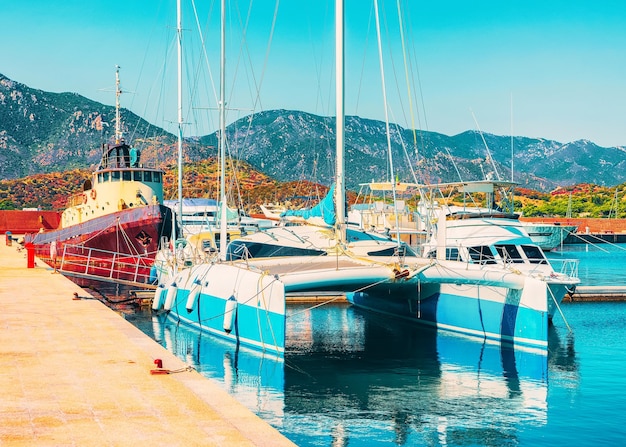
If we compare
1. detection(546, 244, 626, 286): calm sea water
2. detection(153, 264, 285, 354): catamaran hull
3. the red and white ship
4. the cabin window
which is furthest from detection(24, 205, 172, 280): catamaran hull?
detection(546, 244, 626, 286): calm sea water

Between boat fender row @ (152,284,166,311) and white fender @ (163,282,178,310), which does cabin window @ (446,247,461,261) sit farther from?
boat fender row @ (152,284,166,311)

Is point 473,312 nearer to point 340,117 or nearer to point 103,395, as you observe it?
point 340,117

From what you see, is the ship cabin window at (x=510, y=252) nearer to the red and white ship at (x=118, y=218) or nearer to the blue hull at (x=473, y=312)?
the blue hull at (x=473, y=312)

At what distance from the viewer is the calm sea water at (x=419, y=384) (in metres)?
13.8

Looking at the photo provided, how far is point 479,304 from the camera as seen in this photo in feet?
73.8

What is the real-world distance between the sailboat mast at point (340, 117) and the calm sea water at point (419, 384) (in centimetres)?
387

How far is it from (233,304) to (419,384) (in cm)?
560

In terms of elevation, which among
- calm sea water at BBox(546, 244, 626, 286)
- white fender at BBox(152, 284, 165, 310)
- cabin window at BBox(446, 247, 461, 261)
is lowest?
calm sea water at BBox(546, 244, 626, 286)

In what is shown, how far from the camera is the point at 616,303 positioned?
104 ft

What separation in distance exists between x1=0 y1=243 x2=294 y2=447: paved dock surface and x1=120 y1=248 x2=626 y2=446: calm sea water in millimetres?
2949

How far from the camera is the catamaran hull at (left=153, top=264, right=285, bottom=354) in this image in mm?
18750

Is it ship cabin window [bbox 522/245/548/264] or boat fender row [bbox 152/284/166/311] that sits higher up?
ship cabin window [bbox 522/245/548/264]

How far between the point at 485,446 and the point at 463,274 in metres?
7.69

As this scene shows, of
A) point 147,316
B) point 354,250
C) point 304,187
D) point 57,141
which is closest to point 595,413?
point 354,250
